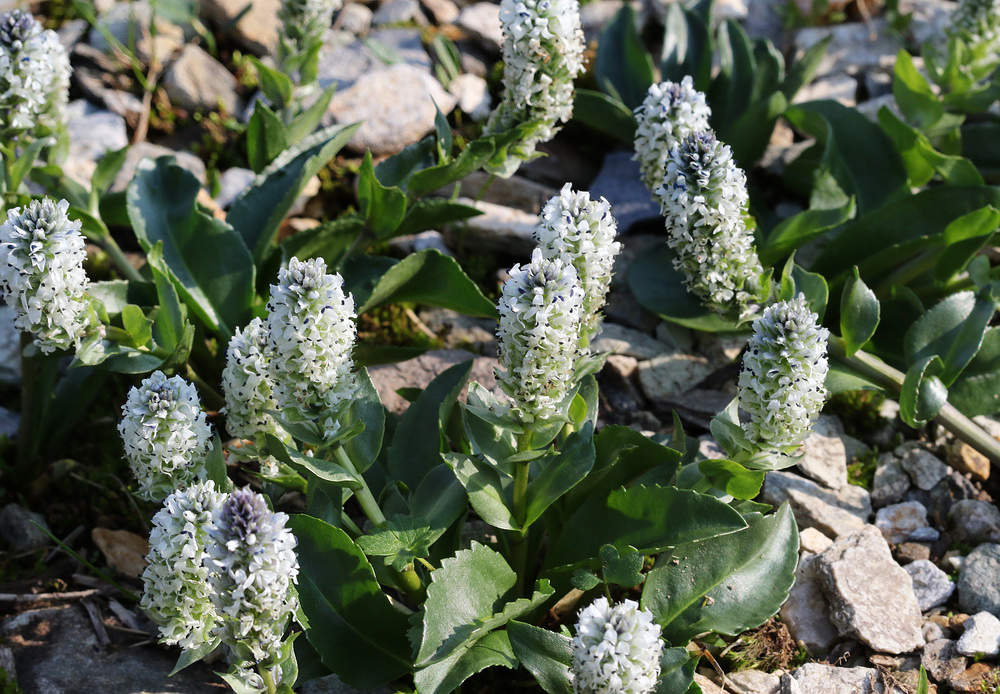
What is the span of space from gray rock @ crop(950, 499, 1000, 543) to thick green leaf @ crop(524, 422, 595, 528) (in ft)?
5.65

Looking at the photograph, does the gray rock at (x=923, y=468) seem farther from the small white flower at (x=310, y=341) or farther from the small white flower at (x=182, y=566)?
the small white flower at (x=182, y=566)

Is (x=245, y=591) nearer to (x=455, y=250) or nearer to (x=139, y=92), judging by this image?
(x=455, y=250)

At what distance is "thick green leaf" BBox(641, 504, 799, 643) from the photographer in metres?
2.93

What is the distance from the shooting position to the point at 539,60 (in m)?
3.34

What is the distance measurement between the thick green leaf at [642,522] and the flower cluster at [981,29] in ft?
10.3

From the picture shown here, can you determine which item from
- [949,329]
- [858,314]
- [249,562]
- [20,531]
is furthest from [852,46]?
[20,531]

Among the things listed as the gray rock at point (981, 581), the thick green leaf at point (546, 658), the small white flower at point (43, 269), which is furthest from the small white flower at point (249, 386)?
the gray rock at point (981, 581)

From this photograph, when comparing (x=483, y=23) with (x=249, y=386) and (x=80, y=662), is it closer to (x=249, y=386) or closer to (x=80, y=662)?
(x=249, y=386)

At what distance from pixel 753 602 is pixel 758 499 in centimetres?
79

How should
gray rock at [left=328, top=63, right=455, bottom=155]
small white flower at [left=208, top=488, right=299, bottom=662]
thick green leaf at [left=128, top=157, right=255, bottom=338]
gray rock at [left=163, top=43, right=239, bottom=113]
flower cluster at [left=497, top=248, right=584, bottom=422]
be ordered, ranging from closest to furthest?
small white flower at [left=208, top=488, right=299, bottom=662] < flower cluster at [left=497, top=248, right=584, bottom=422] < thick green leaf at [left=128, top=157, right=255, bottom=338] < gray rock at [left=328, top=63, right=455, bottom=155] < gray rock at [left=163, top=43, right=239, bottom=113]

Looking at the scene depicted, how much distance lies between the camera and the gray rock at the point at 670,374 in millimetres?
4199

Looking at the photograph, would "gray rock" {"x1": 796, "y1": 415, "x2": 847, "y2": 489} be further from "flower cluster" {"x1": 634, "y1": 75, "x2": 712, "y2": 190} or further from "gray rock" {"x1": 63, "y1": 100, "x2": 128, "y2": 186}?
"gray rock" {"x1": 63, "y1": 100, "x2": 128, "y2": 186}

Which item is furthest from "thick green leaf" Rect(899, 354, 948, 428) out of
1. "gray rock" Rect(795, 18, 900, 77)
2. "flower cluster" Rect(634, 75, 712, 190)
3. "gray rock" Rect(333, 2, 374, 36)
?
"gray rock" Rect(333, 2, 374, 36)

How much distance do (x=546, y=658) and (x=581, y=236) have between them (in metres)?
1.17
